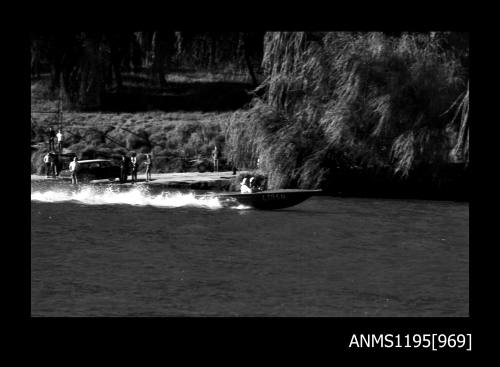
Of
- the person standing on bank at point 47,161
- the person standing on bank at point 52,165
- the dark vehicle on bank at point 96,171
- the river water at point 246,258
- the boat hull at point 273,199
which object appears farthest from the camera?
the person standing on bank at point 52,165

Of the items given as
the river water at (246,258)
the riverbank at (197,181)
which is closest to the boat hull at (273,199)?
the river water at (246,258)

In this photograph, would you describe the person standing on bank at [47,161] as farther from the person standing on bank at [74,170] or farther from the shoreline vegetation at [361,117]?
the shoreline vegetation at [361,117]

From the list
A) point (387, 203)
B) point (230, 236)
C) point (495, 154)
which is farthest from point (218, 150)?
point (495, 154)

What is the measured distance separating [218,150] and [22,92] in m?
46.8

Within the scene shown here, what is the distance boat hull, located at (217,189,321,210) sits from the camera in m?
44.2

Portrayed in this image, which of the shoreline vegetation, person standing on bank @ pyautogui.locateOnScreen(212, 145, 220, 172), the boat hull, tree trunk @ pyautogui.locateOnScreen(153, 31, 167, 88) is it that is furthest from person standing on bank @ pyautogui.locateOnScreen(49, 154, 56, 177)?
the boat hull

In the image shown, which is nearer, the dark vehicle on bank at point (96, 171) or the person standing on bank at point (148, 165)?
the person standing on bank at point (148, 165)

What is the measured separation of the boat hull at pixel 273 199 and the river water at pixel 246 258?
0.43 metres

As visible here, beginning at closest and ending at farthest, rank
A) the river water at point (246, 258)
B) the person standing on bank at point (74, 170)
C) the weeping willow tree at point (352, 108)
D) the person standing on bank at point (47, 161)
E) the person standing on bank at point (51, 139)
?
the river water at point (246, 258) → the weeping willow tree at point (352, 108) → the person standing on bank at point (74, 170) → the person standing on bank at point (47, 161) → the person standing on bank at point (51, 139)

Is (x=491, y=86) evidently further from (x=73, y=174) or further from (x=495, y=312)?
(x=73, y=174)

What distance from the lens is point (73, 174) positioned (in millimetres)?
59062

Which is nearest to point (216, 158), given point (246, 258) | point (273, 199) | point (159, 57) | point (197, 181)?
point (197, 181)

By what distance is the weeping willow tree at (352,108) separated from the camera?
47.2 m

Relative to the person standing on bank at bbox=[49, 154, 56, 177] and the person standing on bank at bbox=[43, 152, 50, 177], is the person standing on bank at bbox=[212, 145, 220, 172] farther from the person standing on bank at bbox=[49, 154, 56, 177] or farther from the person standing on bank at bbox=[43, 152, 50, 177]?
the person standing on bank at bbox=[43, 152, 50, 177]
